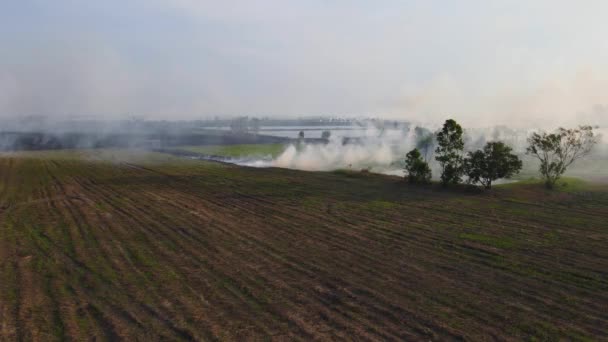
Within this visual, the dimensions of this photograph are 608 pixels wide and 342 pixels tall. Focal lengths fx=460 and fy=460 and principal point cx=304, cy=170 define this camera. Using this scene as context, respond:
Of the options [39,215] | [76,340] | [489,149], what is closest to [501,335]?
[76,340]

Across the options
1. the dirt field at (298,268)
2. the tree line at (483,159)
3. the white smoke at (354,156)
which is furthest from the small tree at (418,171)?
the white smoke at (354,156)

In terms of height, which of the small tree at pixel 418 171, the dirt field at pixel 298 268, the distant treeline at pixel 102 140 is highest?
the distant treeline at pixel 102 140

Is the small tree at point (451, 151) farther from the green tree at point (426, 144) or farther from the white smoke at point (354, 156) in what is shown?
the green tree at point (426, 144)

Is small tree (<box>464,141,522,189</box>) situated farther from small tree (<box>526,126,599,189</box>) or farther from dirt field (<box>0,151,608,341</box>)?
dirt field (<box>0,151,608,341</box>)

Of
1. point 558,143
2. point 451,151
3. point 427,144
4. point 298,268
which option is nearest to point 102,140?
point 427,144

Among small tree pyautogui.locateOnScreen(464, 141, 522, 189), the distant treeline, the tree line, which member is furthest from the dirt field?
the distant treeline
